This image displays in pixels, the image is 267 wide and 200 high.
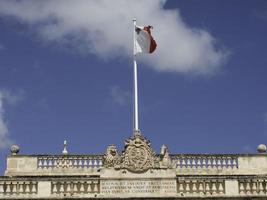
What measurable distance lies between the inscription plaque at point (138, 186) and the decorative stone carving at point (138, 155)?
62cm

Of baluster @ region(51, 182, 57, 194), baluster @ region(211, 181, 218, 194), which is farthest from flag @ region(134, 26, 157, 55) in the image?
baluster @ region(51, 182, 57, 194)

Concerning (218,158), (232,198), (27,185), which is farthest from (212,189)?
(27,185)

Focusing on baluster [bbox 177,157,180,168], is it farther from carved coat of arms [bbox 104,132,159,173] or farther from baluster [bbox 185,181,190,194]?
baluster [bbox 185,181,190,194]

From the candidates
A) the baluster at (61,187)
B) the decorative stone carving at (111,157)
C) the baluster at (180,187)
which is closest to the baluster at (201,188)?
the baluster at (180,187)

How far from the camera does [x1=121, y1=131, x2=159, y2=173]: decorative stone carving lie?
1128 inches

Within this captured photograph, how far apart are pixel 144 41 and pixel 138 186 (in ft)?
29.6

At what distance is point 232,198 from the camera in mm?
27875

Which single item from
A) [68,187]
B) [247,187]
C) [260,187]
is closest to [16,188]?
[68,187]

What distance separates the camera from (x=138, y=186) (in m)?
28.3

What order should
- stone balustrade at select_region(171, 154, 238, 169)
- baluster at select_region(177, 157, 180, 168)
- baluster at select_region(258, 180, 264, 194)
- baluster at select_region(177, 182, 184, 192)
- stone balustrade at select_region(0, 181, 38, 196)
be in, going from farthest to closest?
stone balustrade at select_region(171, 154, 238, 169) → baluster at select_region(177, 157, 180, 168) → baluster at select_region(177, 182, 184, 192) → baluster at select_region(258, 180, 264, 194) → stone balustrade at select_region(0, 181, 38, 196)

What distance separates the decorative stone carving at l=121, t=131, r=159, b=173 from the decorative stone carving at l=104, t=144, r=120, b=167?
1.00ft

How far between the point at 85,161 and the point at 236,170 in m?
7.11

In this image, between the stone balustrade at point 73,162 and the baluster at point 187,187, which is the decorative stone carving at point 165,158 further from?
the stone balustrade at point 73,162

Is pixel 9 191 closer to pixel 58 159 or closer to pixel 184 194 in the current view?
pixel 58 159
